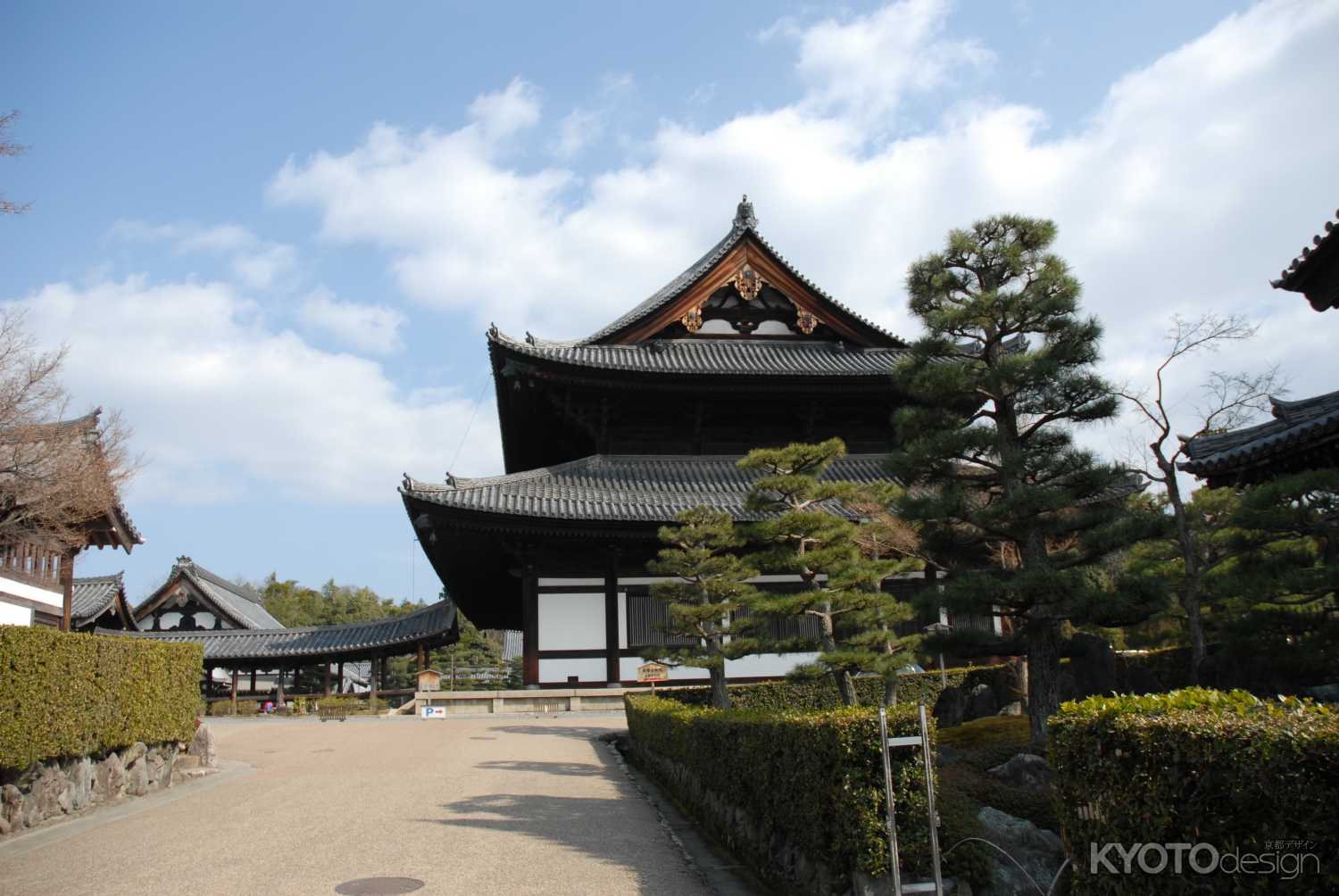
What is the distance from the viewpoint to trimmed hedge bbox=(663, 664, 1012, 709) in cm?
1880

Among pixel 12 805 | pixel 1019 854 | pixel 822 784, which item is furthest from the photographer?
pixel 12 805

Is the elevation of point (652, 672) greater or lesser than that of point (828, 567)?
lesser

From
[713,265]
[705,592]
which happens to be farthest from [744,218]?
[705,592]

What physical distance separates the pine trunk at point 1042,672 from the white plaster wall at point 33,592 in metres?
20.5

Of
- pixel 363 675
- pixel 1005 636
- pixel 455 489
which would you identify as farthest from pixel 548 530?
pixel 363 675

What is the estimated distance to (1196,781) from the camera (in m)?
4.23

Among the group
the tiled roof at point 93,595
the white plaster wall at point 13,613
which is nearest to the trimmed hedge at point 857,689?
the white plaster wall at point 13,613

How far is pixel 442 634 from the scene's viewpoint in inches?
1284

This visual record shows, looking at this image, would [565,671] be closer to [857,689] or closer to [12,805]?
[857,689]

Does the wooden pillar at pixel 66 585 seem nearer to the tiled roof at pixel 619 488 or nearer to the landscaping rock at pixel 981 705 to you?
the tiled roof at pixel 619 488

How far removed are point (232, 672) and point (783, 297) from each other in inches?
965

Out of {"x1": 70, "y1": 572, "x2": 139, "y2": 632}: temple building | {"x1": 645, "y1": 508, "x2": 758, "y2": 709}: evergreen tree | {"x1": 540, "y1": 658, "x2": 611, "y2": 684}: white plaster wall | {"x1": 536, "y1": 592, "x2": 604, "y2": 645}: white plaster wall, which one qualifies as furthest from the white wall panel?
{"x1": 70, "y1": 572, "x2": 139, "y2": 632}: temple building

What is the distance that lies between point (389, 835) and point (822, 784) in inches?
189

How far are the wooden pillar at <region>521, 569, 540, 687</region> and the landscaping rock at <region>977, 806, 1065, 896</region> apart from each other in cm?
1434
